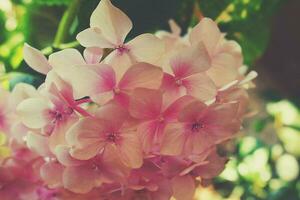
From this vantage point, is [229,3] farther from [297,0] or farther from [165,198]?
[297,0]

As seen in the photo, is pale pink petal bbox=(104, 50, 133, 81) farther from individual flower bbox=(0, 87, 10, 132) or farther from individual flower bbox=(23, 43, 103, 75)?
individual flower bbox=(0, 87, 10, 132)

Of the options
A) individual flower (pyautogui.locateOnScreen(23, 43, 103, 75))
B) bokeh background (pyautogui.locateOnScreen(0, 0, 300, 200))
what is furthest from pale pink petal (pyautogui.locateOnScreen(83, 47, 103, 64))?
bokeh background (pyautogui.locateOnScreen(0, 0, 300, 200))

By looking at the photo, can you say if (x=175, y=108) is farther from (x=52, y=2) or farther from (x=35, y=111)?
(x=52, y=2)

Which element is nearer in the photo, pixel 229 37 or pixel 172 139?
pixel 172 139

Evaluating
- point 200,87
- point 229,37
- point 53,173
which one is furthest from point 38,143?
point 229,37

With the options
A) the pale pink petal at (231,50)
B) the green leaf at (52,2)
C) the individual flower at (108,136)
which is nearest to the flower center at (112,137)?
the individual flower at (108,136)

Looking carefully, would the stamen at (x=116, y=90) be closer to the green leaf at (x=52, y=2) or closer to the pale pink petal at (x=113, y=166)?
the pale pink petal at (x=113, y=166)
